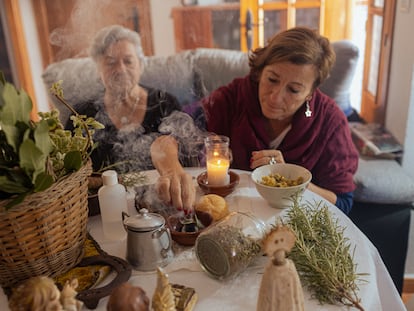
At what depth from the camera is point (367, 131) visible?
2.73 m

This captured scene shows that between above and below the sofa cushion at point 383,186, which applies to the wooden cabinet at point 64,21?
above

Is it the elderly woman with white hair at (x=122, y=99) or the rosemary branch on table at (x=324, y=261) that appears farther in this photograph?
the elderly woman with white hair at (x=122, y=99)

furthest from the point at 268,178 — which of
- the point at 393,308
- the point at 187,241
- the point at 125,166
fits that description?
the point at 125,166

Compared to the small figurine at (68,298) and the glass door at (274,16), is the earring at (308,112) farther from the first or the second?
the glass door at (274,16)

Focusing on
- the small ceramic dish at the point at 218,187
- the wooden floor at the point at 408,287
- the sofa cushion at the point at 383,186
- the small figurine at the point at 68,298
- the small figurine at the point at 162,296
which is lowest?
the wooden floor at the point at 408,287

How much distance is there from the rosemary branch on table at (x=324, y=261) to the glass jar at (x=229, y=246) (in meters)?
0.09

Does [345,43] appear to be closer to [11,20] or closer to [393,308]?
[393,308]

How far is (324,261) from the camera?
0.93 meters

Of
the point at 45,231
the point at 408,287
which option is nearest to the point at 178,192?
the point at 45,231

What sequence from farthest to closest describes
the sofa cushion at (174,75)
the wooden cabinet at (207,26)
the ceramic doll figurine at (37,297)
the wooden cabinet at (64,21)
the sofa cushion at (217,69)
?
1. the wooden cabinet at (207,26)
2. the wooden cabinet at (64,21)
3. the sofa cushion at (217,69)
4. the sofa cushion at (174,75)
5. the ceramic doll figurine at (37,297)

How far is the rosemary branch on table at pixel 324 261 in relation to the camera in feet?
2.93

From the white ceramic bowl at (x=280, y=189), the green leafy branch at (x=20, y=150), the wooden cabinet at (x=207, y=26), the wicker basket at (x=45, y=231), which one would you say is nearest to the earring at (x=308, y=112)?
the white ceramic bowl at (x=280, y=189)

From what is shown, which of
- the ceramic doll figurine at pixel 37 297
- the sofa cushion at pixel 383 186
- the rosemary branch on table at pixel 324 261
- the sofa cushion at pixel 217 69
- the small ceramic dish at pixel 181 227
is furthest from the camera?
the sofa cushion at pixel 217 69

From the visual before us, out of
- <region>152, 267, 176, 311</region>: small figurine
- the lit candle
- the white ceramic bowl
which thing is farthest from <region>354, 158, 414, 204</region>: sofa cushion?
<region>152, 267, 176, 311</region>: small figurine
